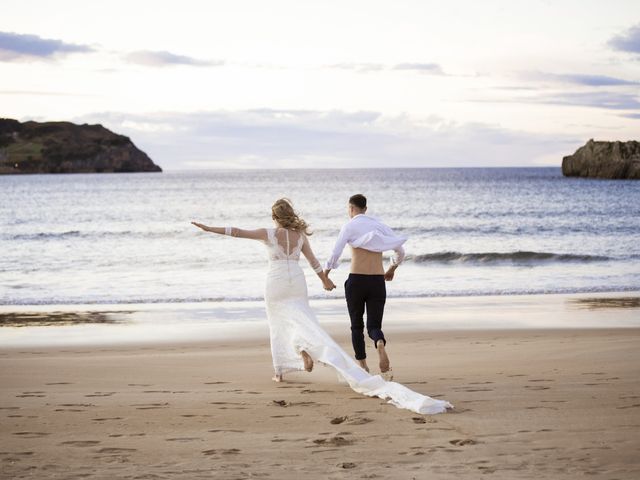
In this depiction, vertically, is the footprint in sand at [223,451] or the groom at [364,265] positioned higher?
the groom at [364,265]

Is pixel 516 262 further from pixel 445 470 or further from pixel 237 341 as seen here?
pixel 445 470

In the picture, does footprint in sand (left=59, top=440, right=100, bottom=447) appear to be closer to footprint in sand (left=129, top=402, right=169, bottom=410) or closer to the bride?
footprint in sand (left=129, top=402, right=169, bottom=410)

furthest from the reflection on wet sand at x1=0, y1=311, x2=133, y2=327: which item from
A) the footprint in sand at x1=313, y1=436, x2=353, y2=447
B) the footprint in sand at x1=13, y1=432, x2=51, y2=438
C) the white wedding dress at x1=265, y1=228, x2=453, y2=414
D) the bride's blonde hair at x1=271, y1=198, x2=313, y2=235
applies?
the footprint in sand at x1=313, y1=436, x2=353, y2=447

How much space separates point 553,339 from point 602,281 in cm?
900

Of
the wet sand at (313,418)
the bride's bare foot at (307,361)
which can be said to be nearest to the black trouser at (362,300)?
the bride's bare foot at (307,361)

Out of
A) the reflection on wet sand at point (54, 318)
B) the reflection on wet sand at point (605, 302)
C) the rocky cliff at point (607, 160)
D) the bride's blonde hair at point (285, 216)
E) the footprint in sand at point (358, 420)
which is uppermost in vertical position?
the rocky cliff at point (607, 160)

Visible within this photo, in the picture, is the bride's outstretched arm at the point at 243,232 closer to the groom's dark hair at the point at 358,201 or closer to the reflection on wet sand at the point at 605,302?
the groom's dark hair at the point at 358,201

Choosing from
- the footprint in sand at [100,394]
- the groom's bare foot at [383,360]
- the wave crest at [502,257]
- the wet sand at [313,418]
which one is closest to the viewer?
the wet sand at [313,418]

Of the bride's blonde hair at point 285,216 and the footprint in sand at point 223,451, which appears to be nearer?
the footprint in sand at point 223,451

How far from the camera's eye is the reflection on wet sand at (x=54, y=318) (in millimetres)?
12805

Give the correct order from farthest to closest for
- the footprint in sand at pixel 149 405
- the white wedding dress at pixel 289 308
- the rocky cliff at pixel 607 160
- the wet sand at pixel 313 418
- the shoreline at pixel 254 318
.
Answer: the rocky cliff at pixel 607 160 < the shoreline at pixel 254 318 < the white wedding dress at pixel 289 308 < the footprint in sand at pixel 149 405 < the wet sand at pixel 313 418

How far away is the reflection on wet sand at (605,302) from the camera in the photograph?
14.2 m

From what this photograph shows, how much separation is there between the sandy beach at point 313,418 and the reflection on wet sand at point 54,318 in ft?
10.3

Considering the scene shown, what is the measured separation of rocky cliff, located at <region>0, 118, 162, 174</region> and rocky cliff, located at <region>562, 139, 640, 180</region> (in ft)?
369
